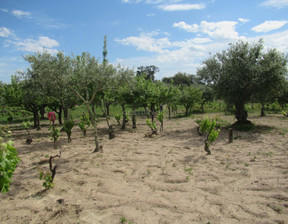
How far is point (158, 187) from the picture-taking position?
5848 millimetres

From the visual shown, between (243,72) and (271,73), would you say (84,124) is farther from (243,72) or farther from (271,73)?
(271,73)

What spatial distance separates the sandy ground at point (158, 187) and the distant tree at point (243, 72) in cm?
469

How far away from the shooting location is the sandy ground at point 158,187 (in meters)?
4.51

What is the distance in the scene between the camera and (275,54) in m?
13.1

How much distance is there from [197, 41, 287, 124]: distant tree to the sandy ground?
15.4ft

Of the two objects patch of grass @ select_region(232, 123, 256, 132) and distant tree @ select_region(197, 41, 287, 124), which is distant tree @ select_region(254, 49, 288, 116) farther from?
patch of grass @ select_region(232, 123, 256, 132)

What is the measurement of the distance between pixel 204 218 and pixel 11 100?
59.2ft

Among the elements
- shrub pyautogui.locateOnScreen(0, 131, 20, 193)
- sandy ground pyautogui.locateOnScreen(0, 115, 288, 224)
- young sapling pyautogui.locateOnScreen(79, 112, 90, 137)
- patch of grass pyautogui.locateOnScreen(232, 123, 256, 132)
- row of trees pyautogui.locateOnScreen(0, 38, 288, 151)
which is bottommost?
sandy ground pyautogui.locateOnScreen(0, 115, 288, 224)

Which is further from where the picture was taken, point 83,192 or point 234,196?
point 83,192

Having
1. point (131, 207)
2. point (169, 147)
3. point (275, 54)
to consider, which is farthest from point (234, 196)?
point (275, 54)

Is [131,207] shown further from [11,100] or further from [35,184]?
[11,100]

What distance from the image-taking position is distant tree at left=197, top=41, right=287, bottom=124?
42.0ft

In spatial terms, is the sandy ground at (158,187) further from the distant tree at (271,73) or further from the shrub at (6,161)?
the distant tree at (271,73)

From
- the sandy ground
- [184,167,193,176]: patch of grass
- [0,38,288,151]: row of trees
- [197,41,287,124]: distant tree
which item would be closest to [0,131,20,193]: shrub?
the sandy ground
